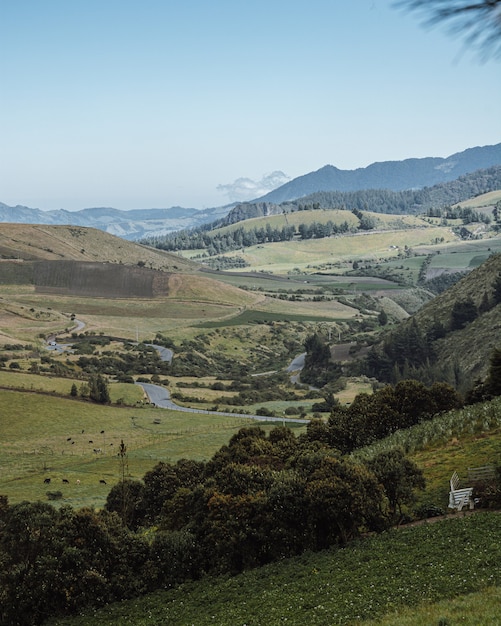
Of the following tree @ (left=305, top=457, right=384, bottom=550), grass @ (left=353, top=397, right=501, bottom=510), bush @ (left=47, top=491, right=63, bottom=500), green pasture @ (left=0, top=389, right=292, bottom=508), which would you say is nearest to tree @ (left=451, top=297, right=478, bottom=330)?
green pasture @ (left=0, top=389, right=292, bottom=508)

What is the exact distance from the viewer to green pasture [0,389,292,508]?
59.6 metres

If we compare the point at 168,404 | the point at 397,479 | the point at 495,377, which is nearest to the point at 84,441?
the point at 168,404

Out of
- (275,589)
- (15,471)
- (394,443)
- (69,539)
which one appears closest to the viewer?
(275,589)

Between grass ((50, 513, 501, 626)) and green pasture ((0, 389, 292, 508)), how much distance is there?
78.6 ft

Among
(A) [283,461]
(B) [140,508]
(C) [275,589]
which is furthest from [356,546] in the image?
(B) [140,508]

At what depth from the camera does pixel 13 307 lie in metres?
185

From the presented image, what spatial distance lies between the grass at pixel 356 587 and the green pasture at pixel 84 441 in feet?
78.6

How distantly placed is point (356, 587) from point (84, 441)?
59070 mm

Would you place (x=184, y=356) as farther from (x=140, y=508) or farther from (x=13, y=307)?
(x=140, y=508)

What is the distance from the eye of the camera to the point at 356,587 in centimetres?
2466

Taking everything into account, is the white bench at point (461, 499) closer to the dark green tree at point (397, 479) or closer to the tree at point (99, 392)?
the dark green tree at point (397, 479)

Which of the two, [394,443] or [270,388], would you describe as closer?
[394,443]

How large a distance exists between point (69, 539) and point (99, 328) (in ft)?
490

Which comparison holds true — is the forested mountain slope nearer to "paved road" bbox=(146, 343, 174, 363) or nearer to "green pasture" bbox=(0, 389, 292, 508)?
"green pasture" bbox=(0, 389, 292, 508)
